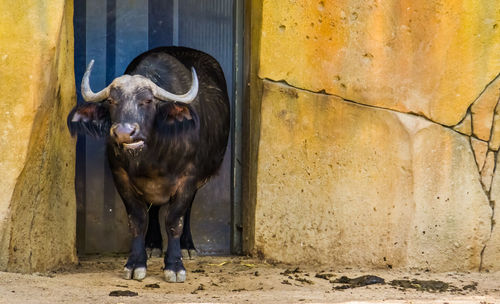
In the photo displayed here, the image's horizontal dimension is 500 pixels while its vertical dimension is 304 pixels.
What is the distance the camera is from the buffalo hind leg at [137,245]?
6387 millimetres

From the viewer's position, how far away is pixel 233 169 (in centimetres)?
797

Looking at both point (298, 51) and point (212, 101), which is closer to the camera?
point (298, 51)

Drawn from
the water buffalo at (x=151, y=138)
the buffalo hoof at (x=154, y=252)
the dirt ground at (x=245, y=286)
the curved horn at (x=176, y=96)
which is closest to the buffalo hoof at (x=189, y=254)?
the buffalo hoof at (x=154, y=252)

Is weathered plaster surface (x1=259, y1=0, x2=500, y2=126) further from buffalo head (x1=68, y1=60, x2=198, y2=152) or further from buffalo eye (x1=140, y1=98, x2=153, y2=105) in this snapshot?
buffalo eye (x1=140, y1=98, x2=153, y2=105)

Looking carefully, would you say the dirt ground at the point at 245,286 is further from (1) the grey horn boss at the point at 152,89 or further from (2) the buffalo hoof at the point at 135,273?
(1) the grey horn boss at the point at 152,89

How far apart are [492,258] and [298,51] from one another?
2.15 metres

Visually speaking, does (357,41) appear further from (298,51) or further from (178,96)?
(178,96)

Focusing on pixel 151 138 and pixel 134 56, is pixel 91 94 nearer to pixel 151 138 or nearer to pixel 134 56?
pixel 151 138

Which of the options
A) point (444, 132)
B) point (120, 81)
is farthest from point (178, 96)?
point (444, 132)

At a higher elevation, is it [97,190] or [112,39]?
[112,39]

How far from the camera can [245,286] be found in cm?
618

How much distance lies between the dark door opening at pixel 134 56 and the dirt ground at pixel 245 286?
24.2 inches

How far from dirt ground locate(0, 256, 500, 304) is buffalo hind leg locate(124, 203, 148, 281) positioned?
0.30ft

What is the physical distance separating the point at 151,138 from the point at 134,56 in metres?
1.66
